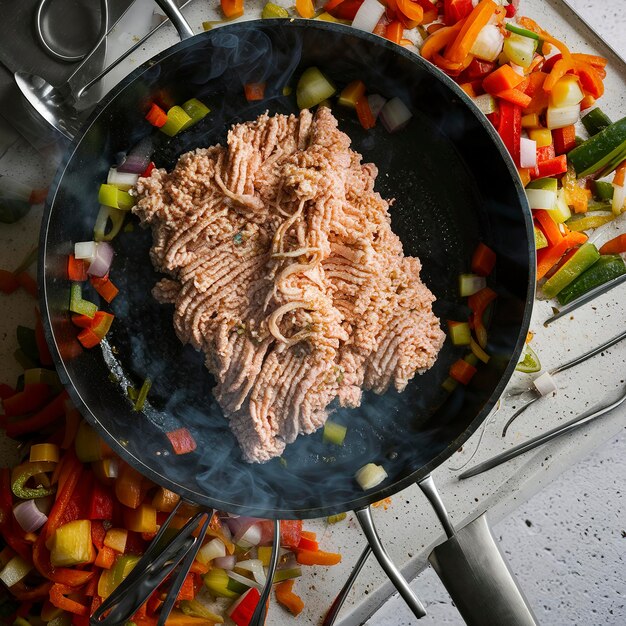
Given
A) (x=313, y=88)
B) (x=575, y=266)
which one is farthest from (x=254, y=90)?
(x=575, y=266)

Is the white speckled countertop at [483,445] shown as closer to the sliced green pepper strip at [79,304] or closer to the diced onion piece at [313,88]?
the sliced green pepper strip at [79,304]

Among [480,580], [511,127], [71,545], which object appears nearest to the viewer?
[480,580]

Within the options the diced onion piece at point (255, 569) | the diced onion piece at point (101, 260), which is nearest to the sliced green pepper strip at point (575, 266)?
the diced onion piece at point (255, 569)

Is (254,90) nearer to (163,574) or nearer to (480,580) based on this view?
(163,574)

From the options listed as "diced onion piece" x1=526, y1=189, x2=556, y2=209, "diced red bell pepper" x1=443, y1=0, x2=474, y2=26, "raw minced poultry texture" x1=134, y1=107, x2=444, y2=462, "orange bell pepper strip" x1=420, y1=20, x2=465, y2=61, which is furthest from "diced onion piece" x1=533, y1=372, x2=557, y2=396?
"diced red bell pepper" x1=443, y1=0, x2=474, y2=26

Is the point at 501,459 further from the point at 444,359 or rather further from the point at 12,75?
the point at 12,75

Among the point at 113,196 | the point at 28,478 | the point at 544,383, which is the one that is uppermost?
the point at 113,196

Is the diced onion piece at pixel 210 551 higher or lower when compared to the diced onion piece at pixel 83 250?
lower
